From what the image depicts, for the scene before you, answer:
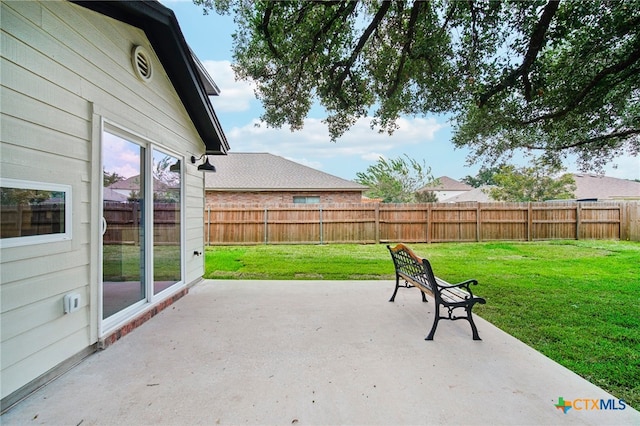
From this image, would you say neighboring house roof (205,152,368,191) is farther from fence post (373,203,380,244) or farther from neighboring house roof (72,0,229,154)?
neighboring house roof (72,0,229,154)

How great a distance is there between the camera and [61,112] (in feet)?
7.97

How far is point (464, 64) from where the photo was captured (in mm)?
5191

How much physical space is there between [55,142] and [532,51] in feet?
19.0

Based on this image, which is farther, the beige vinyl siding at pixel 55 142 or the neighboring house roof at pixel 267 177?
the neighboring house roof at pixel 267 177

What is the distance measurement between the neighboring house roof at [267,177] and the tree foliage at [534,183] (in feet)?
45.7

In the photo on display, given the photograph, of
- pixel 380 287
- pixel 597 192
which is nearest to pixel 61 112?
pixel 380 287

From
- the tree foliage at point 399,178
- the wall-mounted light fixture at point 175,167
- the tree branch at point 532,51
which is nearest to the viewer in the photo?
the tree branch at point 532,51

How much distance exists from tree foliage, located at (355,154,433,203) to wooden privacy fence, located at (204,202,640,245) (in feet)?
53.9

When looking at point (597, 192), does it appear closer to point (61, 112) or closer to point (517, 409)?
point (517, 409)

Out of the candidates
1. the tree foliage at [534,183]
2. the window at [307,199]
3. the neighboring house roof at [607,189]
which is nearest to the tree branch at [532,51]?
the window at [307,199]

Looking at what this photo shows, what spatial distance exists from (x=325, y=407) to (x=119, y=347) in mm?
2210

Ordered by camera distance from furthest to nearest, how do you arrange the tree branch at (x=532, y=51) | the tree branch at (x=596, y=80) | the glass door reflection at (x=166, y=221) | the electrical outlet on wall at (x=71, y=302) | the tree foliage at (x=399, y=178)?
the tree foliage at (x=399, y=178), the tree branch at (x=596, y=80), the glass door reflection at (x=166, y=221), the tree branch at (x=532, y=51), the electrical outlet on wall at (x=71, y=302)

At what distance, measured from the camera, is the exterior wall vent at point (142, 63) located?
3.38 metres

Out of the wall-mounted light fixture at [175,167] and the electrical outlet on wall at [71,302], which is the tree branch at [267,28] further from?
the electrical outlet on wall at [71,302]
